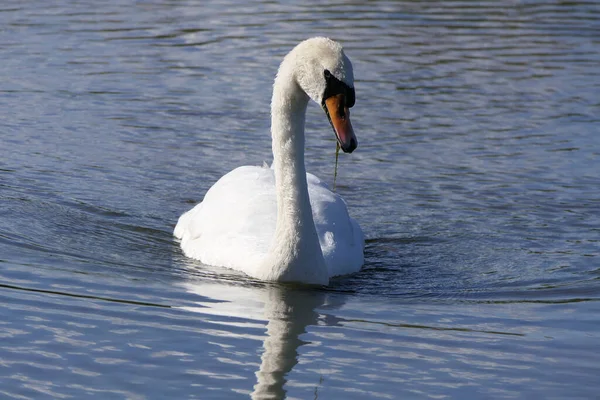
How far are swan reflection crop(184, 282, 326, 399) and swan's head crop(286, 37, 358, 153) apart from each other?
3.62 feet

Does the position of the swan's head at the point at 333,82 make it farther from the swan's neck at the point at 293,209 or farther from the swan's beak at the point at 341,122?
the swan's neck at the point at 293,209

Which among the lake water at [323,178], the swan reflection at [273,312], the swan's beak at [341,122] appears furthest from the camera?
the swan's beak at [341,122]

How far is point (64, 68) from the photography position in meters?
15.8

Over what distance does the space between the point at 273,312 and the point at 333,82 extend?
152cm

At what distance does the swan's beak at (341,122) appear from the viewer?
785 cm

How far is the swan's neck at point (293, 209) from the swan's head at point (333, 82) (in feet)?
1.21

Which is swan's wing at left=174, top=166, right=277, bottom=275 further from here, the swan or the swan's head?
the swan's head

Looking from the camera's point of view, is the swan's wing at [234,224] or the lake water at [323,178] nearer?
the lake water at [323,178]

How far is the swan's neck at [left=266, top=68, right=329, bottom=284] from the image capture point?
847 cm

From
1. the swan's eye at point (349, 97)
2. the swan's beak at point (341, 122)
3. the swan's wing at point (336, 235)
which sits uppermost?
the swan's eye at point (349, 97)

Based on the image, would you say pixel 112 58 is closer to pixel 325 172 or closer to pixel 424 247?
pixel 325 172

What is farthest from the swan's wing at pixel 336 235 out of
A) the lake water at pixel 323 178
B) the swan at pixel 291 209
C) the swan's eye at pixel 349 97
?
the swan's eye at pixel 349 97

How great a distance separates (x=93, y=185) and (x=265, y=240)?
9.38ft

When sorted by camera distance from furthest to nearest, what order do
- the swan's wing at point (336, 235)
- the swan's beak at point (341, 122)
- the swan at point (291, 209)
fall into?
1. the swan's wing at point (336, 235)
2. the swan at point (291, 209)
3. the swan's beak at point (341, 122)
